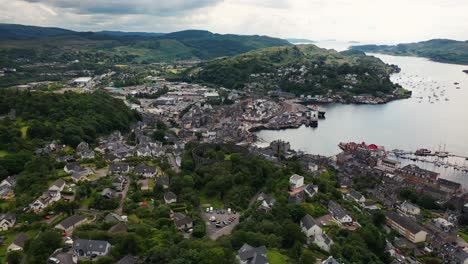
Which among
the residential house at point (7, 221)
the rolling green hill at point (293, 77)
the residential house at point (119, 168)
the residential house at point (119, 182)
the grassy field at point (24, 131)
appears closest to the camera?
the residential house at point (7, 221)

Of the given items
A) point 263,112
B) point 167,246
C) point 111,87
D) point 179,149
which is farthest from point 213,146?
point 111,87

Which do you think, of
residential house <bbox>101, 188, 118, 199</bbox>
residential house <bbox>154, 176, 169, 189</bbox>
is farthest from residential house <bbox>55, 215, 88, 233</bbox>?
residential house <bbox>154, 176, 169, 189</bbox>

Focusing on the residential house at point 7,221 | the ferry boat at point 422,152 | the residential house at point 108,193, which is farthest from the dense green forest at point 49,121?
the ferry boat at point 422,152

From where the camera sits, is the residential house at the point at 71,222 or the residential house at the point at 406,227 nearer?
the residential house at the point at 71,222

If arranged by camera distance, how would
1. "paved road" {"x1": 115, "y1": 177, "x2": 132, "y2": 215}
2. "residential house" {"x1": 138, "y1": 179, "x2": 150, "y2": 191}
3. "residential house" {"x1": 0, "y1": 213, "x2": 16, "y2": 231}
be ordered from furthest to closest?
1. "residential house" {"x1": 138, "y1": 179, "x2": 150, "y2": 191}
2. "paved road" {"x1": 115, "y1": 177, "x2": 132, "y2": 215}
3. "residential house" {"x1": 0, "y1": 213, "x2": 16, "y2": 231}

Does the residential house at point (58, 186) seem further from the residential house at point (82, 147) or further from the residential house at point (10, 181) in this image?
the residential house at point (82, 147)

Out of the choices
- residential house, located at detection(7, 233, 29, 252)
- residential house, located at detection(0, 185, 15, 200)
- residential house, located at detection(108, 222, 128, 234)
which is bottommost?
residential house, located at detection(0, 185, 15, 200)

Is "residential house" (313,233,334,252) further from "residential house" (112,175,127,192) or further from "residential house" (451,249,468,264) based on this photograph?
"residential house" (112,175,127,192)

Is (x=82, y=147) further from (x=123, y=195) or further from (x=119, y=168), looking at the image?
(x=123, y=195)

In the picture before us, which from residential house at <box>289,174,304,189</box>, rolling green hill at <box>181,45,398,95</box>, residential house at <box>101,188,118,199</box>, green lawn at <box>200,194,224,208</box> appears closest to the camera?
residential house at <box>101,188,118,199</box>
